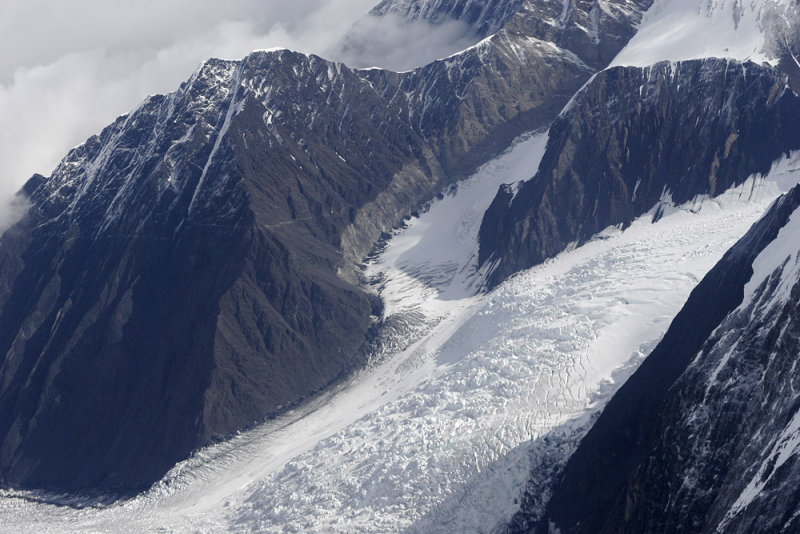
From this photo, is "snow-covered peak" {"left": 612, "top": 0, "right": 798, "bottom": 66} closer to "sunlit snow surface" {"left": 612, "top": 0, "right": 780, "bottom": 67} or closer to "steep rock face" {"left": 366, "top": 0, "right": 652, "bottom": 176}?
"sunlit snow surface" {"left": 612, "top": 0, "right": 780, "bottom": 67}

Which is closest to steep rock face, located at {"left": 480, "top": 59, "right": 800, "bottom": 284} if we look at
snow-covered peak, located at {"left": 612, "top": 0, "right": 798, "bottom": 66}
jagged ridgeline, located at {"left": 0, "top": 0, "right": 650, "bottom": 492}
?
snow-covered peak, located at {"left": 612, "top": 0, "right": 798, "bottom": 66}

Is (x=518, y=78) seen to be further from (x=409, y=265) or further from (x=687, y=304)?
(x=687, y=304)

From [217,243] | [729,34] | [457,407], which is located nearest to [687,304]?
[457,407]

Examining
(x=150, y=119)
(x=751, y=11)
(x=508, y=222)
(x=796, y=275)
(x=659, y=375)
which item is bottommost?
(x=659, y=375)

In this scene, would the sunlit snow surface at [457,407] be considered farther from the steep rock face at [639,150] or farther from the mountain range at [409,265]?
the steep rock face at [639,150]

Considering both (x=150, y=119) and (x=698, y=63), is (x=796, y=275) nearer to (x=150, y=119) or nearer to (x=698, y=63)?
(x=698, y=63)

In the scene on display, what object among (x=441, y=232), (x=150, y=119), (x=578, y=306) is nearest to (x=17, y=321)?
(x=150, y=119)
